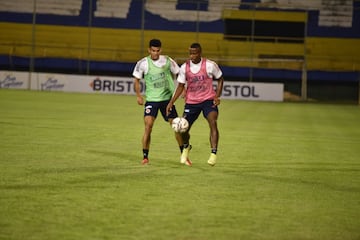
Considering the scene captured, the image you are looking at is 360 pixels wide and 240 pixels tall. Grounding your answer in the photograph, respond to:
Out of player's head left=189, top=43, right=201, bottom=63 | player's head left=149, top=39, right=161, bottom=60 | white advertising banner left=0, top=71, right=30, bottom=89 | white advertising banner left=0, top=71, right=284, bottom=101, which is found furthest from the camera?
white advertising banner left=0, top=71, right=30, bottom=89

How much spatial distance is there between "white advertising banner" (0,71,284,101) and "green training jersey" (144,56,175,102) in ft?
89.9

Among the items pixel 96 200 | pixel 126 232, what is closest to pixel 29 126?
pixel 96 200

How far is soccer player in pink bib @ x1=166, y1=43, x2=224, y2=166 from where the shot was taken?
494 inches

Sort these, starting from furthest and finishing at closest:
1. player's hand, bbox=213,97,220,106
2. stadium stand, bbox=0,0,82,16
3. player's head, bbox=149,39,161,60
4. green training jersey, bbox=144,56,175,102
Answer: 1. stadium stand, bbox=0,0,82,16
2. green training jersey, bbox=144,56,175,102
3. player's hand, bbox=213,97,220,106
4. player's head, bbox=149,39,161,60

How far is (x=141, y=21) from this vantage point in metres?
45.9

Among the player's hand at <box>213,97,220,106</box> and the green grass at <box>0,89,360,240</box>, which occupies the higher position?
the player's hand at <box>213,97,220,106</box>

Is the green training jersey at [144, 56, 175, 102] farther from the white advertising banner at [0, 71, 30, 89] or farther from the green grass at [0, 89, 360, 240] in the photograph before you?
the white advertising banner at [0, 71, 30, 89]

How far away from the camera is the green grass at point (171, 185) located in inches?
286

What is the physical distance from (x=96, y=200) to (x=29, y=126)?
10820mm

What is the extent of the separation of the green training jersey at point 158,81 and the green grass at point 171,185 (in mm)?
1141

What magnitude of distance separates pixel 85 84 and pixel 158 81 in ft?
93.6

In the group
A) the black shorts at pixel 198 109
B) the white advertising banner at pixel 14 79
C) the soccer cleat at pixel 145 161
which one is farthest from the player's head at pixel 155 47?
the white advertising banner at pixel 14 79

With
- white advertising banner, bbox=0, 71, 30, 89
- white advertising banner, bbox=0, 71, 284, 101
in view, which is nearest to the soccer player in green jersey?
white advertising banner, bbox=0, 71, 284, 101

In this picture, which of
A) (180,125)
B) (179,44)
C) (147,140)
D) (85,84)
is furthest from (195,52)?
(179,44)
